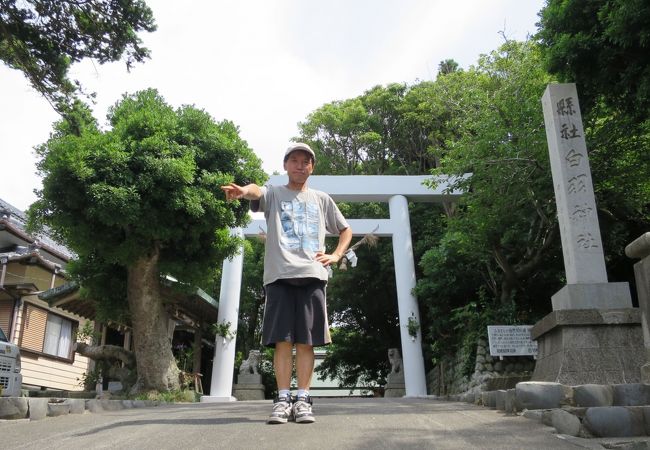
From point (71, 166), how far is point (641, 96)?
7678 mm

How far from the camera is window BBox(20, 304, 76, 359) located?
14125 mm

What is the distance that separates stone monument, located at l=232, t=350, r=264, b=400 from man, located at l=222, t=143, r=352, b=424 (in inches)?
453

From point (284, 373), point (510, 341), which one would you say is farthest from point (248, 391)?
point (284, 373)

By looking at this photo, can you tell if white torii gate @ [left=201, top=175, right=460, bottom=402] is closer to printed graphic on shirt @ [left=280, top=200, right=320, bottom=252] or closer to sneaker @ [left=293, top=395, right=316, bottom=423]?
printed graphic on shirt @ [left=280, top=200, right=320, bottom=252]

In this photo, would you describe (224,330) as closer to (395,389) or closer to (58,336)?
(395,389)

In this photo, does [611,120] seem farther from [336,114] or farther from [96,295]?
[336,114]

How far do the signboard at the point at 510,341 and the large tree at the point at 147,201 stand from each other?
5.18 m

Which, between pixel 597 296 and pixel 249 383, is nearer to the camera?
pixel 597 296

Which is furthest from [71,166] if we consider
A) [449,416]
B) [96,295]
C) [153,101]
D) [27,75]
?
[449,416]

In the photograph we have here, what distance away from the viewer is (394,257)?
14875 millimetres

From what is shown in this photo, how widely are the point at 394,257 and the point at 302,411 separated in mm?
11808

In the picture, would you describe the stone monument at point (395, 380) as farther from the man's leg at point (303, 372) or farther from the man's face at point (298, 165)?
A: the man's face at point (298, 165)

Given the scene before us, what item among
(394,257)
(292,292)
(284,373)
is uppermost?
(394,257)

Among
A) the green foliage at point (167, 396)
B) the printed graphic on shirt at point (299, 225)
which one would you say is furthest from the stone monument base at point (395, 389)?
the printed graphic on shirt at point (299, 225)
